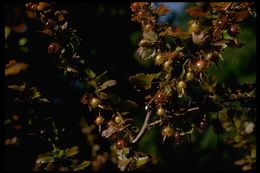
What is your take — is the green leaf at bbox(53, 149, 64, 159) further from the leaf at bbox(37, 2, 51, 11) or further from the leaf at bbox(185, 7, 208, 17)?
the leaf at bbox(185, 7, 208, 17)

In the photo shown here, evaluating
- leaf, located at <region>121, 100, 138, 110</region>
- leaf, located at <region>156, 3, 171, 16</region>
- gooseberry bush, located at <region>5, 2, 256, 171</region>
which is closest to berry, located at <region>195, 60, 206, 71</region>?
gooseberry bush, located at <region>5, 2, 256, 171</region>

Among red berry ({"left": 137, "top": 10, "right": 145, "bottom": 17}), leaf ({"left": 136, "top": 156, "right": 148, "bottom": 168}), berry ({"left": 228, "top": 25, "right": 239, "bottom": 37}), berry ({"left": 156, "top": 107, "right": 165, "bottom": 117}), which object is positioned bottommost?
leaf ({"left": 136, "top": 156, "right": 148, "bottom": 168})

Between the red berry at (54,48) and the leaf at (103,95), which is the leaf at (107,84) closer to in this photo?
the leaf at (103,95)

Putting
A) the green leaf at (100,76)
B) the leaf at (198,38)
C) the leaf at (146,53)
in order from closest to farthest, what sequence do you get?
the leaf at (198,38), the leaf at (146,53), the green leaf at (100,76)

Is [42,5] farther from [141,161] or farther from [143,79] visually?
[141,161]

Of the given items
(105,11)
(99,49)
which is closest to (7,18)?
(99,49)

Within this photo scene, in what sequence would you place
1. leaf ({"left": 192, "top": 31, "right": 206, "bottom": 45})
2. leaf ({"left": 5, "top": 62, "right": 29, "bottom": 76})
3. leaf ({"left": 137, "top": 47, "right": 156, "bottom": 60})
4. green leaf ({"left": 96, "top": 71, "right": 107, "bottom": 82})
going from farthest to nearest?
green leaf ({"left": 96, "top": 71, "right": 107, "bottom": 82}) → leaf ({"left": 137, "top": 47, "right": 156, "bottom": 60}) → leaf ({"left": 192, "top": 31, "right": 206, "bottom": 45}) → leaf ({"left": 5, "top": 62, "right": 29, "bottom": 76})

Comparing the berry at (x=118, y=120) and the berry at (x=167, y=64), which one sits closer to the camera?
the berry at (x=167, y=64)

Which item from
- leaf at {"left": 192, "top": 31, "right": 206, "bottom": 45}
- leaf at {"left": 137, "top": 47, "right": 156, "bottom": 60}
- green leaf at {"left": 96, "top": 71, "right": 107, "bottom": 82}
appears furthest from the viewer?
green leaf at {"left": 96, "top": 71, "right": 107, "bottom": 82}

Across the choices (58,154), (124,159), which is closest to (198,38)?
(124,159)

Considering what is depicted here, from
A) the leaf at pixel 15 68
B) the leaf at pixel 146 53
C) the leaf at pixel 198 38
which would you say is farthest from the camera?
the leaf at pixel 146 53

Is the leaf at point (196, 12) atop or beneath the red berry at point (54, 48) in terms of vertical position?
atop

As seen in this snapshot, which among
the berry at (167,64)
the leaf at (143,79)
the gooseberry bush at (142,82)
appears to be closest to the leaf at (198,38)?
the gooseberry bush at (142,82)

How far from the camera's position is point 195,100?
1.63 metres
